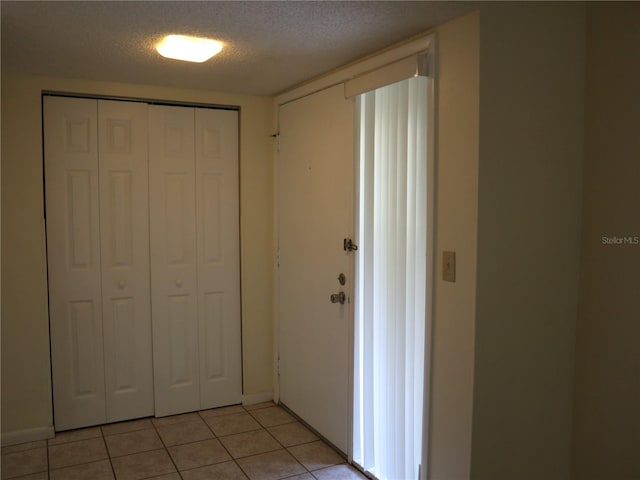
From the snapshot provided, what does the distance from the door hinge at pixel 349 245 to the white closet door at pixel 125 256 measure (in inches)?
54.5

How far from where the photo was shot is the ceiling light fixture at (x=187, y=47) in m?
2.44

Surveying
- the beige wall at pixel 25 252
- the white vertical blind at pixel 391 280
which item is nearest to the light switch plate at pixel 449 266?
the white vertical blind at pixel 391 280

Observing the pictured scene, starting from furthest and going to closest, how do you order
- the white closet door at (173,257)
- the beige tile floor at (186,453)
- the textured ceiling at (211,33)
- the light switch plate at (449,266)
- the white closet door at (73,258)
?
the white closet door at (173,257), the white closet door at (73,258), the beige tile floor at (186,453), the light switch plate at (449,266), the textured ceiling at (211,33)

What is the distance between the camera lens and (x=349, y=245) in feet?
9.39

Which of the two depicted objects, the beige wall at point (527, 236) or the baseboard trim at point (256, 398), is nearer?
the beige wall at point (527, 236)

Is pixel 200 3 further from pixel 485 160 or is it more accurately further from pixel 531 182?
pixel 531 182

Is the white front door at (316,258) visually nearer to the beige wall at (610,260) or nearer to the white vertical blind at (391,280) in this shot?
the white vertical blind at (391,280)

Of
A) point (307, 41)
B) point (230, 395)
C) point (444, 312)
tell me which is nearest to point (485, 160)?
point (444, 312)

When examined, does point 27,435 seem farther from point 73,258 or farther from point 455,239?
point 455,239

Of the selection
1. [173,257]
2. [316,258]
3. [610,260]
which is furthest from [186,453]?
[610,260]

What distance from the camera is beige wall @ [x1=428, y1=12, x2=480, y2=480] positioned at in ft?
6.86

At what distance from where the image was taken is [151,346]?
3545 mm

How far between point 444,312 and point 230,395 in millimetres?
2085

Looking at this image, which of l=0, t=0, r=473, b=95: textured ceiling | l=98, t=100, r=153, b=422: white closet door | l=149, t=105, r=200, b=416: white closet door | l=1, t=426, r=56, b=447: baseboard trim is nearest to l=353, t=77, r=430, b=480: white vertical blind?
l=0, t=0, r=473, b=95: textured ceiling
